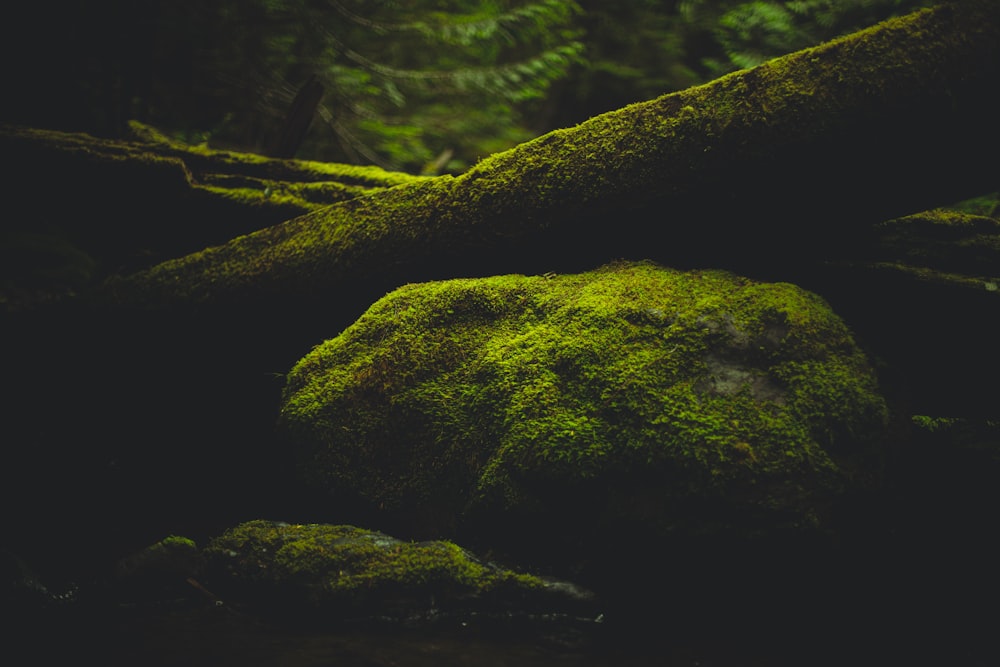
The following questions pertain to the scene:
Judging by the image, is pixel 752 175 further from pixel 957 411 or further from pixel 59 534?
pixel 59 534

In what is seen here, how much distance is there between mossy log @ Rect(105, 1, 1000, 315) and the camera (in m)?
2.90

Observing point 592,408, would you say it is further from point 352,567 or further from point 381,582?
point 352,567

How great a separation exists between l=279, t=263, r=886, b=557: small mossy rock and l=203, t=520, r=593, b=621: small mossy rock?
22 cm

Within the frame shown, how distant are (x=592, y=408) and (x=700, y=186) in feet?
5.07

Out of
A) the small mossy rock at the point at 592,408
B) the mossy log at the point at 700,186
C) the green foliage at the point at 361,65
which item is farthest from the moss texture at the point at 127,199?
the green foliage at the point at 361,65

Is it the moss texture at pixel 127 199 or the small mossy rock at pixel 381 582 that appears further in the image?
the moss texture at pixel 127 199

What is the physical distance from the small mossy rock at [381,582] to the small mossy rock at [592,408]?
8.8 inches

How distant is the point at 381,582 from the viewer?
2639mm

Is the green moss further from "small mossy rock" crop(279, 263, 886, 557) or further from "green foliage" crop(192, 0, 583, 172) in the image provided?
"green foliage" crop(192, 0, 583, 172)

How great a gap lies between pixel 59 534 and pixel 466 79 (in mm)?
6900

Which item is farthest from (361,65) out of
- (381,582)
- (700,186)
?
(381,582)

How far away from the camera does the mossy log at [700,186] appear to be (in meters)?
2.90

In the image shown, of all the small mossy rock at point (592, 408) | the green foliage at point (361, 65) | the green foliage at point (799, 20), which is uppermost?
the green foliage at point (799, 20)

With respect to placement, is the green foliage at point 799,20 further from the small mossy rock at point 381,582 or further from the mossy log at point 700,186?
the small mossy rock at point 381,582
